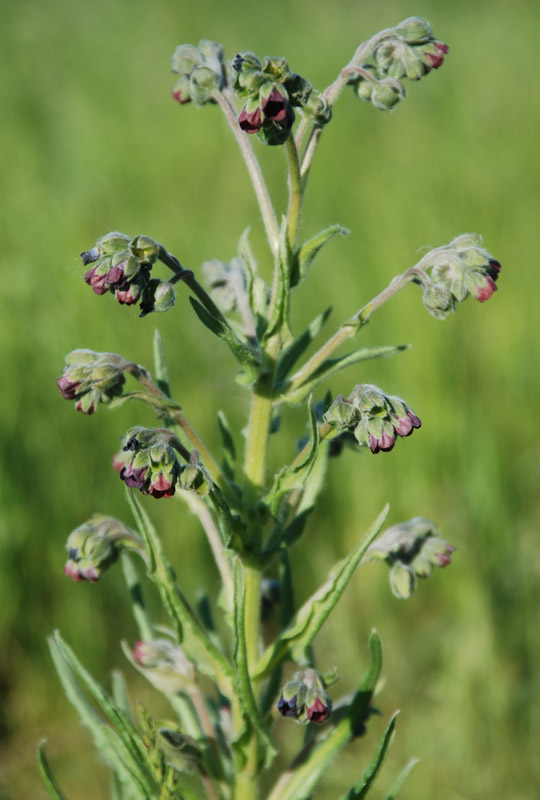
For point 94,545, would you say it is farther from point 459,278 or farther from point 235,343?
point 459,278

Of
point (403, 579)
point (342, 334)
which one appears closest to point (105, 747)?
point (403, 579)

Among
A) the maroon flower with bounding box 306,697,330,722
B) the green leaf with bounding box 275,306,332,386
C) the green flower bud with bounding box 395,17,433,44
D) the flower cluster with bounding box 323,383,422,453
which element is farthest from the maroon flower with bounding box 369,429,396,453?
the green flower bud with bounding box 395,17,433,44

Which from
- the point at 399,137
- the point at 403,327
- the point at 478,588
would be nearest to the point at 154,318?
the point at 403,327

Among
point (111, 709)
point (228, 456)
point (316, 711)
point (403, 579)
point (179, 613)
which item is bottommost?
point (316, 711)

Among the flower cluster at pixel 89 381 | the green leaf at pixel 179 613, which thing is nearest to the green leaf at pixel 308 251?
the flower cluster at pixel 89 381

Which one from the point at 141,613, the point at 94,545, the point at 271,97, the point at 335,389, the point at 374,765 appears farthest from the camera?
the point at 335,389
